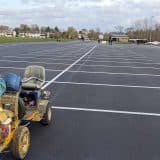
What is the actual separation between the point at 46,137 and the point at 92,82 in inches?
355

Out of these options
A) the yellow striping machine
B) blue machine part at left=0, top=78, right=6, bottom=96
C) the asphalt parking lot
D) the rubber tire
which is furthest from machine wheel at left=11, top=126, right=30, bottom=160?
blue machine part at left=0, top=78, right=6, bottom=96

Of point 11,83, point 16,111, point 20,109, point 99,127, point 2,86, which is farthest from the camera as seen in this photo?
point 99,127

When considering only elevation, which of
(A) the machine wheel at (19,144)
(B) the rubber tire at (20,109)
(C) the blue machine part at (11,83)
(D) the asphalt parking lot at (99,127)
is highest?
(C) the blue machine part at (11,83)

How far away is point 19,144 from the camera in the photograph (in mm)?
6289

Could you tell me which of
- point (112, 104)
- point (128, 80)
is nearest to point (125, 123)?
point (112, 104)

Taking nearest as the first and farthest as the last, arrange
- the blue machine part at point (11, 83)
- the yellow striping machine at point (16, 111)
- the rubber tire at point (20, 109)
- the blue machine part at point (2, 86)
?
the yellow striping machine at point (16, 111) < the blue machine part at point (2, 86) < the blue machine part at point (11, 83) < the rubber tire at point (20, 109)

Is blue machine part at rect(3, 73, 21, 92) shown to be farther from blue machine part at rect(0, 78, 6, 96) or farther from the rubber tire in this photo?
blue machine part at rect(0, 78, 6, 96)

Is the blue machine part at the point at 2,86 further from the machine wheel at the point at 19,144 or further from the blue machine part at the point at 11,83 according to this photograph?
the machine wheel at the point at 19,144

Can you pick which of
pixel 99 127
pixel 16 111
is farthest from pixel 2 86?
pixel 99 127

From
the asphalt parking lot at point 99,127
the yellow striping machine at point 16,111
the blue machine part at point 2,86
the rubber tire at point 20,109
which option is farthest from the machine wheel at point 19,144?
the blue machine part at point 2,86

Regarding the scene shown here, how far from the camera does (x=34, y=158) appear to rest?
655cm

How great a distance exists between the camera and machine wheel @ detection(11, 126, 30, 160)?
20.6ft

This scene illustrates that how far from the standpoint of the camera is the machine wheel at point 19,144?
6.27 m

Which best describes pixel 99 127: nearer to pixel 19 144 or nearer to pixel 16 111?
pixel 16 111
